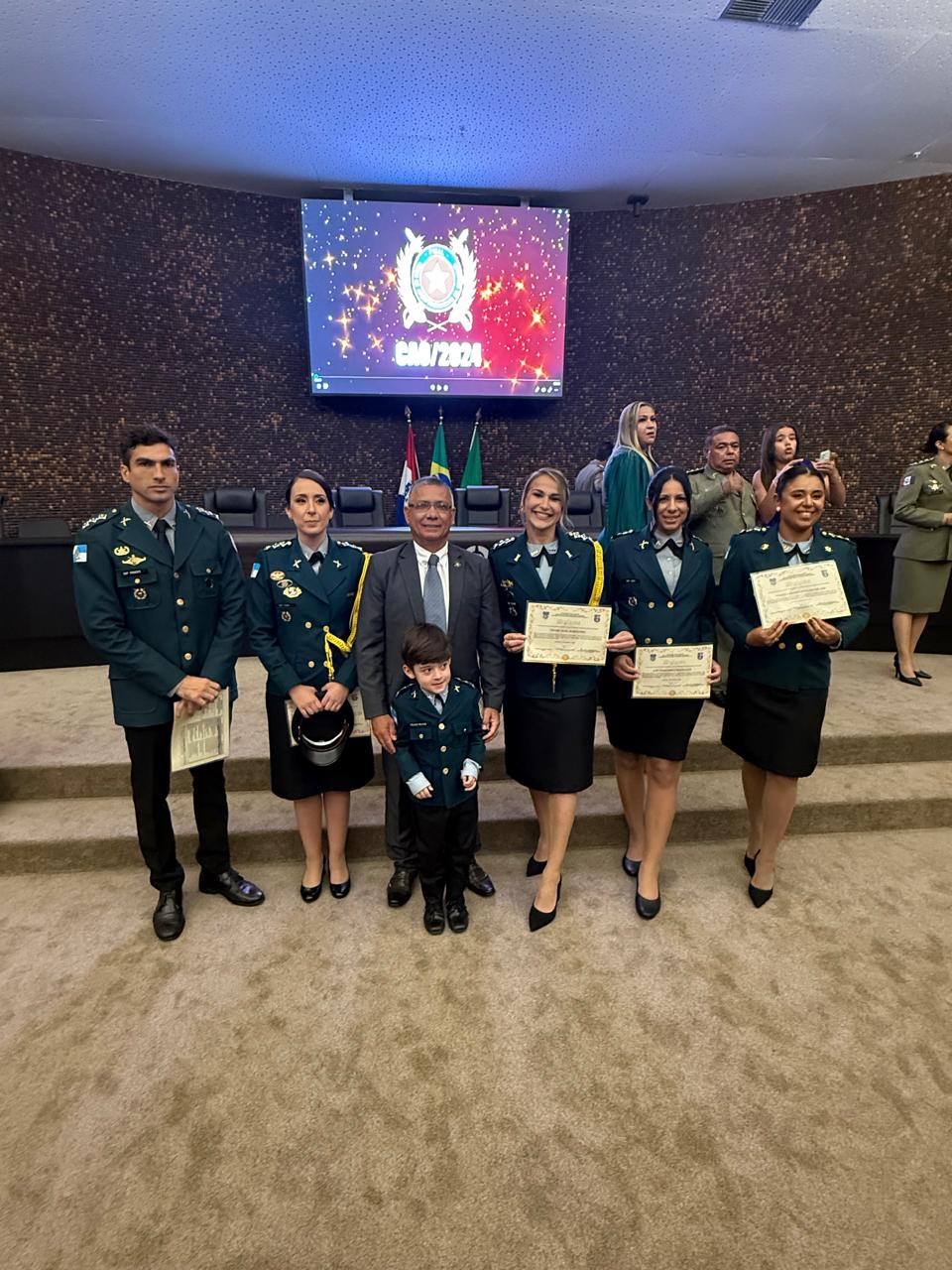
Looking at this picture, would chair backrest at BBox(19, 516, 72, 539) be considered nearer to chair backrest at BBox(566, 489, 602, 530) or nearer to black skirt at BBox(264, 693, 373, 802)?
black skirt at BBox(264, 693, 373, 802)

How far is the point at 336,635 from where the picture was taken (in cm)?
215

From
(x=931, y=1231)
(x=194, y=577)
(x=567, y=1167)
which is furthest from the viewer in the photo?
(x=194, y=577)

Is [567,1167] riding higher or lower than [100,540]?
lower

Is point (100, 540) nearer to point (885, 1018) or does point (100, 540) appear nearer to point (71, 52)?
point (885, 1018)

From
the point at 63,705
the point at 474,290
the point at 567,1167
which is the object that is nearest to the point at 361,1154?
the point at 567,1167

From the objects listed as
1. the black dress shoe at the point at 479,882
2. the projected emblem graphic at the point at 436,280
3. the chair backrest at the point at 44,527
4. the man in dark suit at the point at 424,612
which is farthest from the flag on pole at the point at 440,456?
the black dress shoe at the point at 479,882

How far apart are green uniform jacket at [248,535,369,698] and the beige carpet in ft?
3.00

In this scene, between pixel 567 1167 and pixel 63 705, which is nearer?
pixel 567 1167

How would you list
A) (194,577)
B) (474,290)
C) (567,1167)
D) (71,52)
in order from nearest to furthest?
(567,1167)
(194,577)
(71,52)
(474,290)

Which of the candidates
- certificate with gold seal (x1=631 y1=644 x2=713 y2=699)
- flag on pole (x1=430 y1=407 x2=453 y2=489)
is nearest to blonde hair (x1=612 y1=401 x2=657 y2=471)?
certificate with gold seal (x1=631 y1=644 x2=713 y2=699)

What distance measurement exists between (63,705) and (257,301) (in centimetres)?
557

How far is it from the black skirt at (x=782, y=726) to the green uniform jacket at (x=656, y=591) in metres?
0.30

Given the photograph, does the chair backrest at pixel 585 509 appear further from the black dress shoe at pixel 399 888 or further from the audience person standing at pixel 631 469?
the black dress shoe at pixel 399 888

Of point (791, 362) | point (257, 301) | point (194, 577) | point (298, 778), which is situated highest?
point (257, 301)
